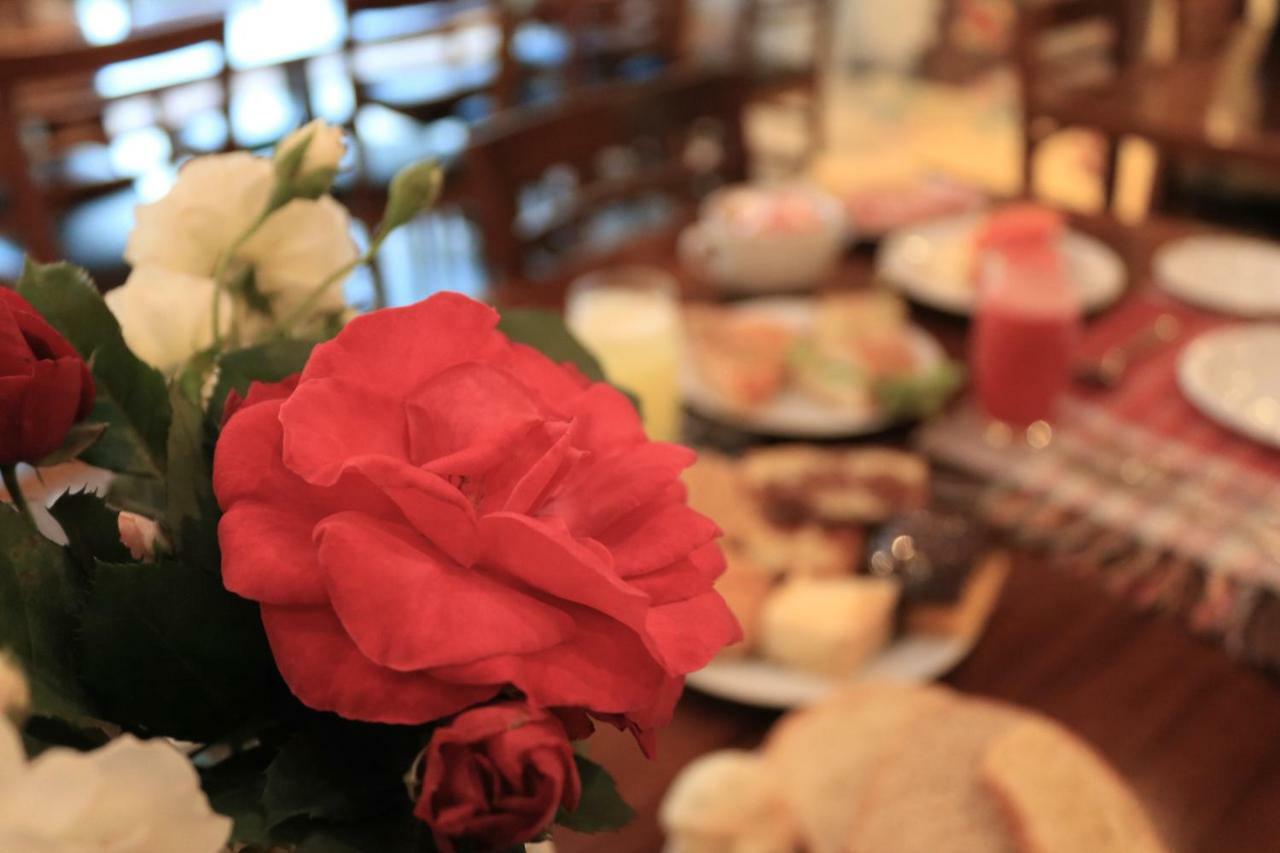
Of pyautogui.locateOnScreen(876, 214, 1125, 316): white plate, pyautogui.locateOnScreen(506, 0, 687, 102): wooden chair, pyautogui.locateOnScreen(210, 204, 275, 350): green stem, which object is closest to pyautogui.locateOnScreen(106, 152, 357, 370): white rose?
pyautogui.locateOnScreen(210, 204, 275, 350): green stem

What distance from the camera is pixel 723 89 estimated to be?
1.77m

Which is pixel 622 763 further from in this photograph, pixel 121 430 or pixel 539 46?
pixel 539 46

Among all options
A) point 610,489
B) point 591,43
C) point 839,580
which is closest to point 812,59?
point 591,43

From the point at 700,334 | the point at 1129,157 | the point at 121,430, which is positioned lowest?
the point at 1129,157

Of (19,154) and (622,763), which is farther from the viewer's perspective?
(19,154)

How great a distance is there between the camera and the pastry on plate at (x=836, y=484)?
0.88 metres

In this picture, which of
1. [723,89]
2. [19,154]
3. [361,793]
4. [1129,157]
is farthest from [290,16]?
[361,793]

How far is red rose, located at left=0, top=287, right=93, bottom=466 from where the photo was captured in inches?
12.0

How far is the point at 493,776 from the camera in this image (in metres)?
0.27

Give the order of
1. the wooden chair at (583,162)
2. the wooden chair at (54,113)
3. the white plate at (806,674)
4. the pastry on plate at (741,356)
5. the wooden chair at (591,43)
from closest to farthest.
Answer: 1. the white plate at (806,674)
2. the pastry on plate at (741,356)
3. the wooden chair at (583,162)
4. the wooden chair at (54,113)
5. the wooden chair at (591,43)

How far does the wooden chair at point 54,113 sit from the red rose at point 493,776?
54.5 inches

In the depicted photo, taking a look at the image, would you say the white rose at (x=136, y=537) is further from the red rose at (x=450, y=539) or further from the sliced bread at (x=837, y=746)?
the sliced bread at (x=837, y=746)

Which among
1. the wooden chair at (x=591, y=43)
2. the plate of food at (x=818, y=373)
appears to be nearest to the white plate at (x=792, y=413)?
the plate of food at (x=818, y=373)

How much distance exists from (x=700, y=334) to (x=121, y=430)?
2.88 ft
